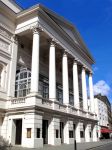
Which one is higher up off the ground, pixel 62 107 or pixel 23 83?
pixel 23 83

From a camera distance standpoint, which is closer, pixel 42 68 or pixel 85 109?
pixel 42 68

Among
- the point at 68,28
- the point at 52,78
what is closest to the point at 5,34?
the point at 52,78

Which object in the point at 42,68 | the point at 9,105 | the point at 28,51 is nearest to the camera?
the point at 9,105

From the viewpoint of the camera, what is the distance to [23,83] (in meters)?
24.7

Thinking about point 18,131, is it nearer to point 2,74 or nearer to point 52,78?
point 2,74

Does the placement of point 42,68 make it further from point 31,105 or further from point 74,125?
point 31,105

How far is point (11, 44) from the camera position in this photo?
25672mm

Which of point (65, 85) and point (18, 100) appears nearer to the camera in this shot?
point (18, 100)

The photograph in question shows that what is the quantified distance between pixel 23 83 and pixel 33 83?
3027 mm

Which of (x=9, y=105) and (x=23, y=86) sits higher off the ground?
(x=23, y=86)

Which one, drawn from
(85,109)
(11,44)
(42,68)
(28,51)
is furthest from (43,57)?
(85,109)

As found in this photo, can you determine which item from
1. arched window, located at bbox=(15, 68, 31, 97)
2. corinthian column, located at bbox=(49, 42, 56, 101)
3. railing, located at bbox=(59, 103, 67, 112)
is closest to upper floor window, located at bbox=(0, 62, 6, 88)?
arched window, located at bbox=(15, 68, 31, 97)

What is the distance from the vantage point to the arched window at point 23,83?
24375 millimetres

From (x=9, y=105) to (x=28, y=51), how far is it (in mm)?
9282
